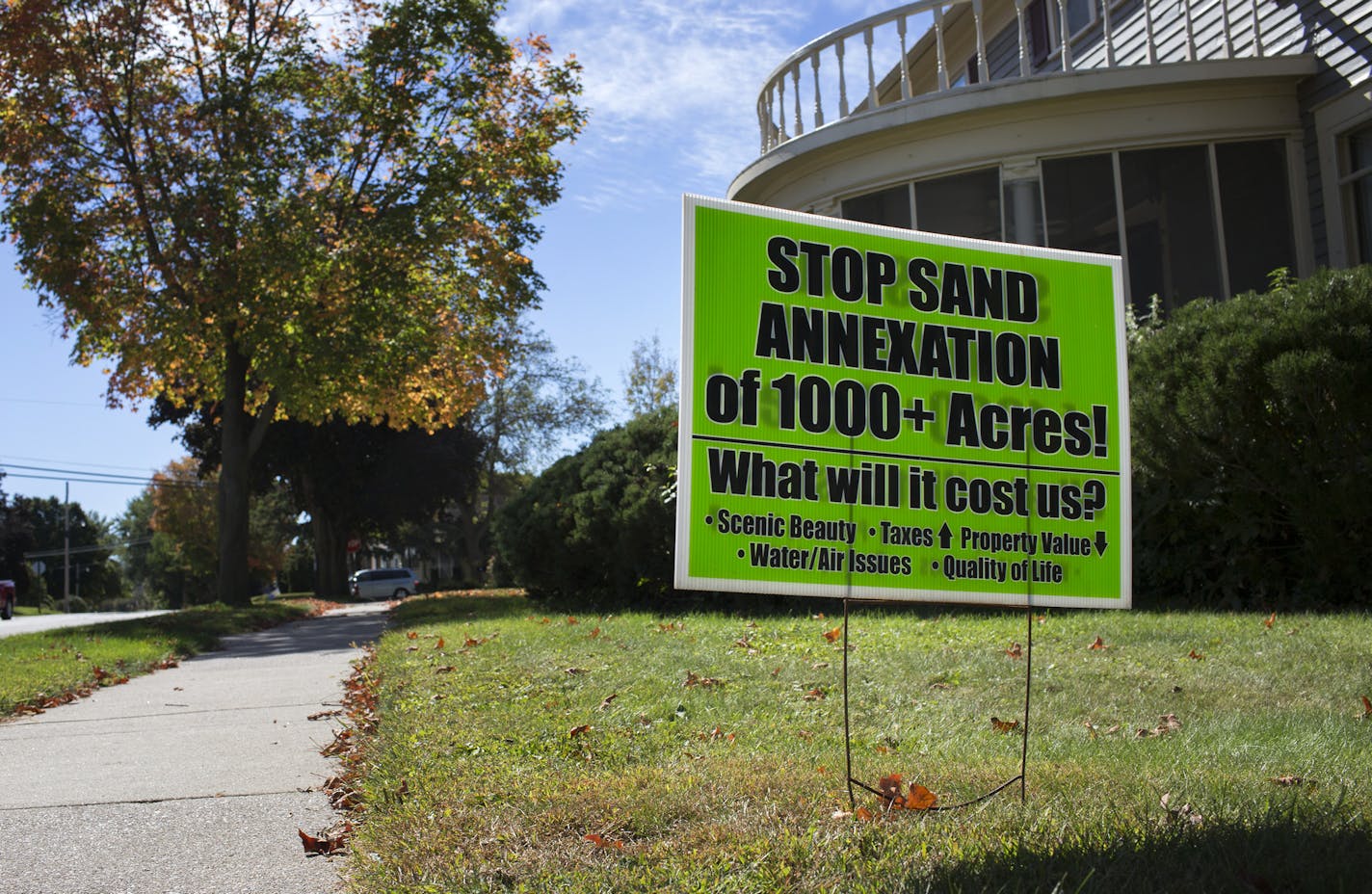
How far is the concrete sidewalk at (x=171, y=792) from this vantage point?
3996mm

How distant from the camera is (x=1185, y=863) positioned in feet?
10.5

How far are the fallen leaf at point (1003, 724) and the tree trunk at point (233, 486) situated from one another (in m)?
19.6

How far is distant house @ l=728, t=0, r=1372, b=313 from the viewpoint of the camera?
12.5m

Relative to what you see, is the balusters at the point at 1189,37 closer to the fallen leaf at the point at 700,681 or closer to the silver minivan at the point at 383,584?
the fallen leaf at the point at 700,681

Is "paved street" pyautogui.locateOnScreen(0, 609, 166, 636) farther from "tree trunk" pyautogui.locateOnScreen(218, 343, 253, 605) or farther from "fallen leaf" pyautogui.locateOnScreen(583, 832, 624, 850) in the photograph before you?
"fallen leaf" pyautogui.locateOnScreen(583, 832, 624, 850)

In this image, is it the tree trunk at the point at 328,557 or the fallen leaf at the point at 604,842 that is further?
the tree trunk at the point at 328,557

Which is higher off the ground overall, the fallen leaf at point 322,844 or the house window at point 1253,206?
the house window at point 1253,206

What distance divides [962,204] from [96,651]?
1089 cm

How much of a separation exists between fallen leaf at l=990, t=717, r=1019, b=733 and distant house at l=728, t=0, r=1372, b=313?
911cm

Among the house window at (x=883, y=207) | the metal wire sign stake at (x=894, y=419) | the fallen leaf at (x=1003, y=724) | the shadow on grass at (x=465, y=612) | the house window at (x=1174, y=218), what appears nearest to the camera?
the metal wire sign stake at (x=894, y=419)

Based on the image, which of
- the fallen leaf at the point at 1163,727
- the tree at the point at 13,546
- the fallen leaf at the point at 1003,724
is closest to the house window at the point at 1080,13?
the fallen leaf at the point at 1163,727

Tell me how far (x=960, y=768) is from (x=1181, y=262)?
35.2 feet

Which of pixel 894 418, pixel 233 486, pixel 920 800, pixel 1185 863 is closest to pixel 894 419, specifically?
pixel 894 418

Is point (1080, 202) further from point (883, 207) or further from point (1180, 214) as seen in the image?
point (883, 207)
